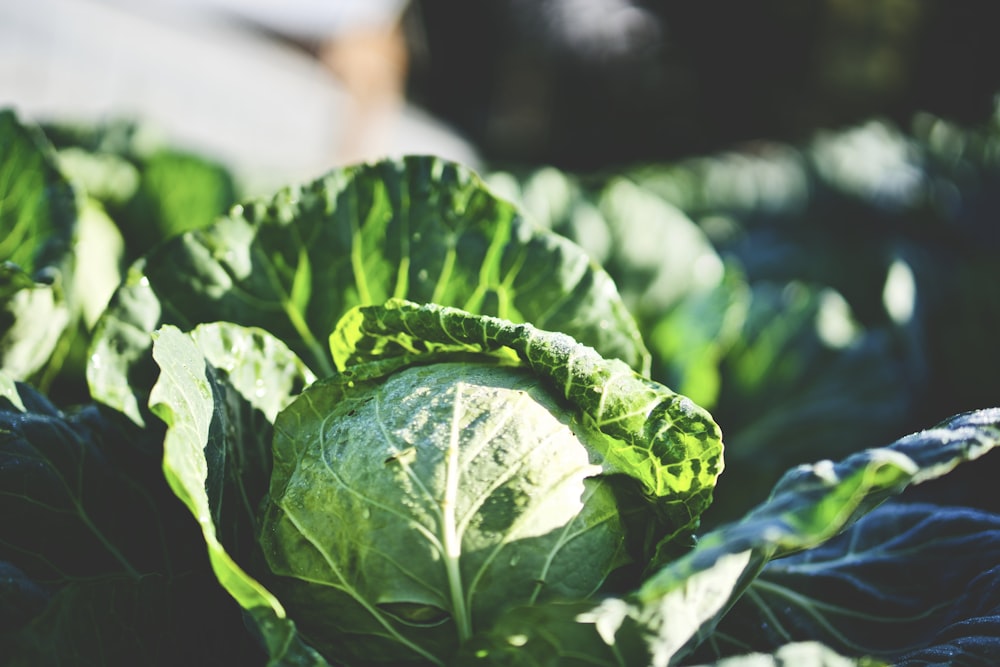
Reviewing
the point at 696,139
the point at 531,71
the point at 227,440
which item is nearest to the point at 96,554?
the point at 227,440

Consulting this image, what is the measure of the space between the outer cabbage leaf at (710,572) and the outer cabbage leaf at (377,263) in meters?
0.36

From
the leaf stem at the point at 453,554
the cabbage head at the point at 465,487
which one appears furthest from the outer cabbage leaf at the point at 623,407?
the leaf stem at the point at 453,554

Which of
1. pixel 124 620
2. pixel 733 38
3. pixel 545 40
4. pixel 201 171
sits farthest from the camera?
pixel 545 40

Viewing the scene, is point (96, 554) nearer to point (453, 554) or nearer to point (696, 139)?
point (453, 554)

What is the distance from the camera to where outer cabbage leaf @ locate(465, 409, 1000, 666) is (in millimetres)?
666

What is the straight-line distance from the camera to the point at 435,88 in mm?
14852

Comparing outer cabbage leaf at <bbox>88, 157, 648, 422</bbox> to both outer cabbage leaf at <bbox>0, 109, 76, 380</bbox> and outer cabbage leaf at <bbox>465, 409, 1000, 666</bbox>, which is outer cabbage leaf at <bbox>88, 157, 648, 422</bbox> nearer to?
outer cabbage leaf at <bbox>0, 109, 76, 380</bbox>

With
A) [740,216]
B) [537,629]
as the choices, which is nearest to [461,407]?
[537,629]

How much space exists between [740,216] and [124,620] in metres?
2.64

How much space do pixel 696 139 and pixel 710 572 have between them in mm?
10389

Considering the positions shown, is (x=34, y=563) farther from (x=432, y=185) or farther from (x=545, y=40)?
(x=545, y=40)

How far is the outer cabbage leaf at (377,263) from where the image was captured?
1.07 metres

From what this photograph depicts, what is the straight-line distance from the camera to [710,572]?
2.29ft

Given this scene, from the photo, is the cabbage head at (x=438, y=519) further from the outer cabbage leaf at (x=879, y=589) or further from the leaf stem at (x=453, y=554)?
the outer cabbage leaf at (x=879, y=589)
